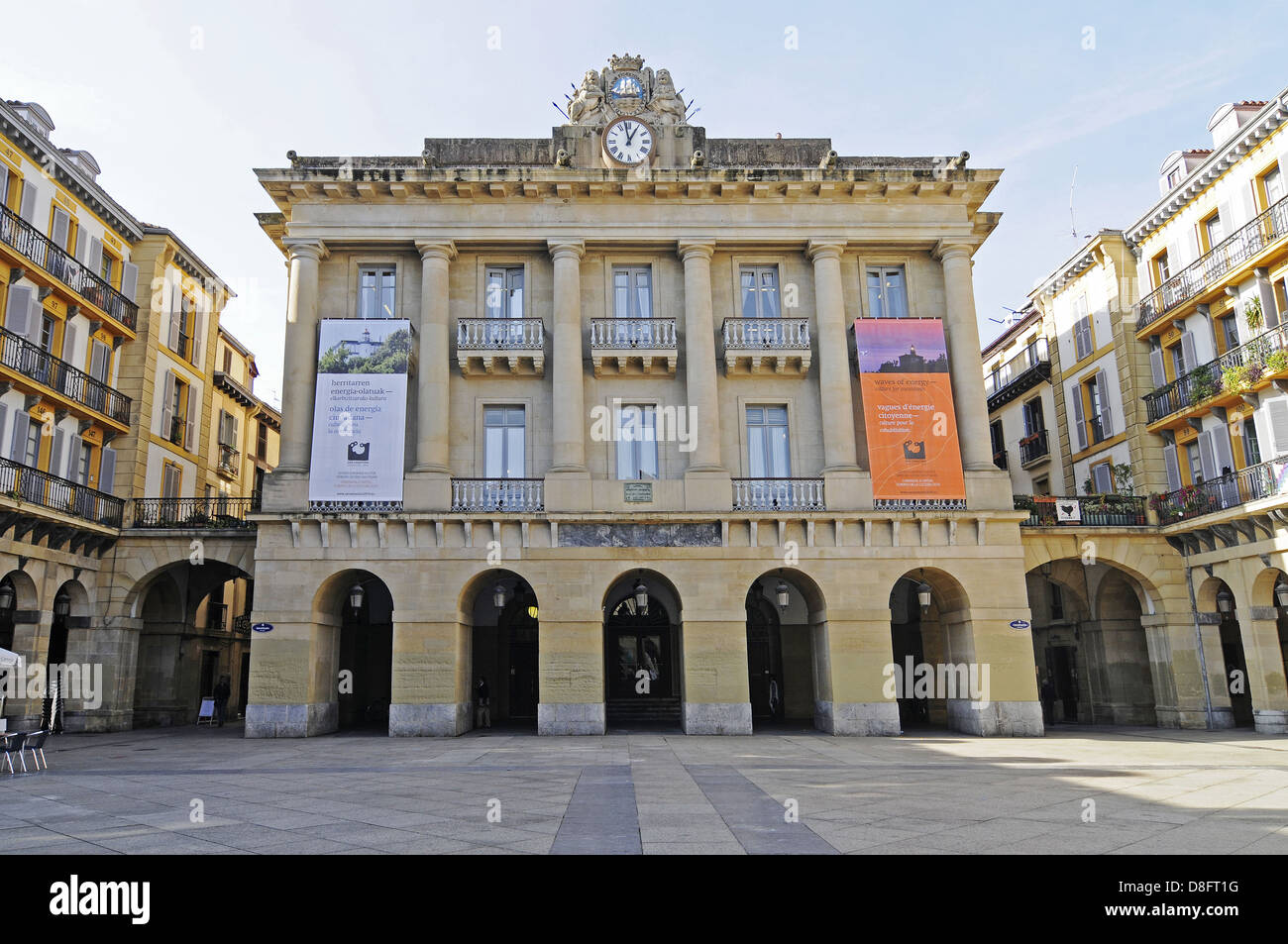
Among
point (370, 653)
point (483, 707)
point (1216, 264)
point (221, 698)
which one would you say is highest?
point (1216, 264)

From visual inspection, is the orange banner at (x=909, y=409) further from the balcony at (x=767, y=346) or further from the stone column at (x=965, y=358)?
the balcony at (x=767, y=346)

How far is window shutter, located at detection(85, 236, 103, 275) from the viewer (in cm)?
2889

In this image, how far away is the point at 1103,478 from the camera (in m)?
32.0

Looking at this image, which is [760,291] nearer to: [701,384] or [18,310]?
[701,384]

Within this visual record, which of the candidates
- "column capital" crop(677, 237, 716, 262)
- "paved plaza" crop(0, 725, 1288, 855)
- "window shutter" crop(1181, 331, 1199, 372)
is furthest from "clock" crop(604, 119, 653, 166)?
"window shutter" crop(1181, 331, 1199, 372)

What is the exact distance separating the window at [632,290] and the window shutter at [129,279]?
17480mm

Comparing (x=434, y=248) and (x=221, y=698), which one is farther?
(x=221, y=698)

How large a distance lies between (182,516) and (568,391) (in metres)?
15.2

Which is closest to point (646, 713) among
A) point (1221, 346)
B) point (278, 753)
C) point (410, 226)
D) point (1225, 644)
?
point (278, 753)

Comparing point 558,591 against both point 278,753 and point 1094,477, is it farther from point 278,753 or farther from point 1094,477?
point 1094,477

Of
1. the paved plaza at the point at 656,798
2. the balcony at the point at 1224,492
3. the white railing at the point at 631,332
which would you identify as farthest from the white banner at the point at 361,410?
the balcony at the point at 1224,492

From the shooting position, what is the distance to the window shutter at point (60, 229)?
89.1 feet

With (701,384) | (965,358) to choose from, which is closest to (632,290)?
(701,384)

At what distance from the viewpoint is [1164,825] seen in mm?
9891
